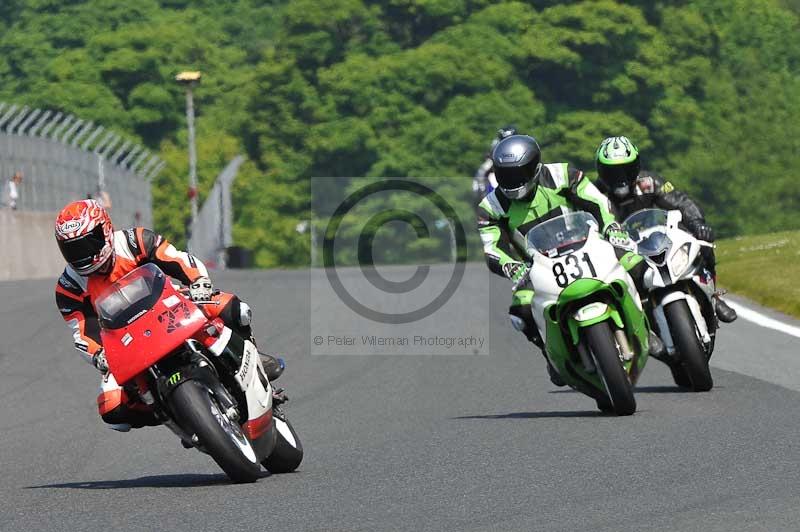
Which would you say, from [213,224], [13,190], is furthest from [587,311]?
[213,224]

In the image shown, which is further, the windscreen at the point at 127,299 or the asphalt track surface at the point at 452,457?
the windscreen at the point at 127,299

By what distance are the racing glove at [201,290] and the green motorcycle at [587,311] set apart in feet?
8.11

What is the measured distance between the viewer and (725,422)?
972 cm

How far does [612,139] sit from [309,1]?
6460cm

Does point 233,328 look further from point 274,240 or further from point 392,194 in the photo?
point 274,240

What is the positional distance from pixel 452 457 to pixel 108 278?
6.19 ft

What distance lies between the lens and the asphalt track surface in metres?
7.13

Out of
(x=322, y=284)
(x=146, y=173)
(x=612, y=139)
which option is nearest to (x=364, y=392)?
(x=612, y=139)

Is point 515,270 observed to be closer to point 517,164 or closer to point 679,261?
point 517,164

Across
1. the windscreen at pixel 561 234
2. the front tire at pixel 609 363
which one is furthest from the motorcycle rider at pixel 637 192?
the front tire at pixel 609 363

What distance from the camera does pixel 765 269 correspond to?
2231 centimetres

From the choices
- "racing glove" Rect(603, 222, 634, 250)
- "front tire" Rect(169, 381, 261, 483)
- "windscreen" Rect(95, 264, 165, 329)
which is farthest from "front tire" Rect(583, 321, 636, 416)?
"windscreen" Rect(95, 264, 165, 329)

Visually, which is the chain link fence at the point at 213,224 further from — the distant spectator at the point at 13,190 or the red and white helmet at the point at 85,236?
the red and white helmet at the point at 85,236

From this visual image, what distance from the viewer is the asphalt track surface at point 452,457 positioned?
7.13 m
